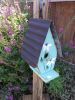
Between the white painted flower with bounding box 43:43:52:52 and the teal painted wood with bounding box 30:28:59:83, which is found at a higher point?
the white painted flower with bounding box 43:43:52:52

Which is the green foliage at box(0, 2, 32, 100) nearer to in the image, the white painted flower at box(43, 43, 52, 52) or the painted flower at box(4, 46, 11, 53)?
the painted flower at box(4, 46, 11, 53)

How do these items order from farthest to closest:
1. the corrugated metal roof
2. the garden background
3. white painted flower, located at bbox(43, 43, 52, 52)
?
the garden background
white painted flower, located at bbox(43, 43, 52, 52)
the corrugated metal roof

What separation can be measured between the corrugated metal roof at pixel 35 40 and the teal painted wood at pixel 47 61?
97mm

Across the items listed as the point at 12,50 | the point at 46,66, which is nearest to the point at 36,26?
the point at 46,66

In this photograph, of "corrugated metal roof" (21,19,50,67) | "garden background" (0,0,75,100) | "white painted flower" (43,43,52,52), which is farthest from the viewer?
"garden background" (0,0,75,100)

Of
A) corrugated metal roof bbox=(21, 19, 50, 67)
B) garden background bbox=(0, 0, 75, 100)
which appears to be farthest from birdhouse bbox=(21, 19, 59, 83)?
garden background bbox=(0, 0, 75, 100)

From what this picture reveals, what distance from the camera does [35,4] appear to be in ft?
8.46

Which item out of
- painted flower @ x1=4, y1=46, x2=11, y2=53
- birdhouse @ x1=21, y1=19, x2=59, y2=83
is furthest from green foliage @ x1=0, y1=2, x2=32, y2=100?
birdhouse @ x1=21, y1=19, x2=59, y2=83

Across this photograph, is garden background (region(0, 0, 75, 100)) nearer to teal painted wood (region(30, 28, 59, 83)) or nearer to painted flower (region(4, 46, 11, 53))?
painted flower (region(4, 46, 11, 53))

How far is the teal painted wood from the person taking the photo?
2360 mm

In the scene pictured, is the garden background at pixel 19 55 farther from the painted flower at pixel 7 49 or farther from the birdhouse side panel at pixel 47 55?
the birdhouse side panel at pixel 47 55

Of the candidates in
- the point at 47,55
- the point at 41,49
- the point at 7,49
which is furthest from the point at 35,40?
the point at 7,49

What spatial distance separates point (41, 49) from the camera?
2.20 m

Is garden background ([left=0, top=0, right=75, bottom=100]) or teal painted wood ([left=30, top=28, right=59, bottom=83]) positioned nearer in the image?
teal painted wood ([left=30, top=28, right=59, bottom=83])
